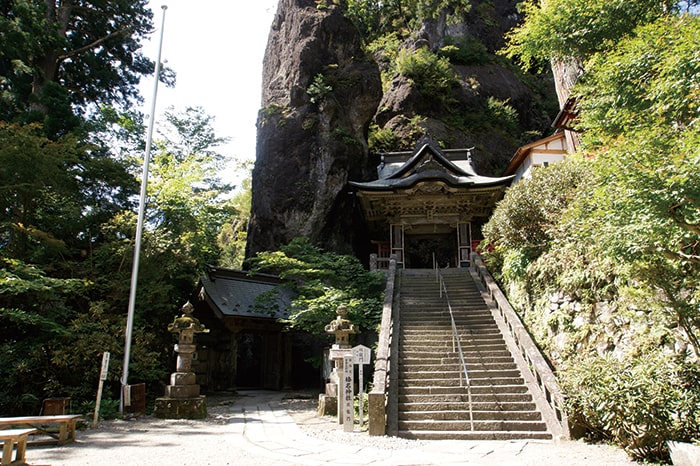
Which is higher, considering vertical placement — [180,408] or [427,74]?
[427,74]

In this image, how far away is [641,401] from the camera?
566 centimetres

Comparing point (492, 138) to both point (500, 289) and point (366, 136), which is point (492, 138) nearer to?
point (366, 136)

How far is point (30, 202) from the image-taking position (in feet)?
37.6

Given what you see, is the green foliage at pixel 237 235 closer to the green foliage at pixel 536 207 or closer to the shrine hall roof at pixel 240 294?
the shrine hall roof at pixel 240 294

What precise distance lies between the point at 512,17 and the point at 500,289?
30.9 m

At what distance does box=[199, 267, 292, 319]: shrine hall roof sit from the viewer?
14062 mm

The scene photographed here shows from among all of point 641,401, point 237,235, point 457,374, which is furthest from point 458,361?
point 237,235

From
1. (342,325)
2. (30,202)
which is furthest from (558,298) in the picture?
(30,202)

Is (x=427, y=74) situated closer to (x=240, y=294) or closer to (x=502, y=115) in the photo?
(x=502, y=115)

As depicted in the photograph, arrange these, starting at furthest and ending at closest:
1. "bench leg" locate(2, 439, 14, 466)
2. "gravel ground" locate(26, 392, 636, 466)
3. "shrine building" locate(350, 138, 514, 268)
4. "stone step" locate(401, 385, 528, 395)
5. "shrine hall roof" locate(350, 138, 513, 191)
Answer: "shrine building" locate(350, 138, 514, 268)
"shrine hall roof" locate(350, 138, 513, 191)
"stone step" locate(401, 385, 528, 395)
"gravel ground" locate(26, 392, 636, 466)
"bench leg" locate(2, 439, 14, 466)

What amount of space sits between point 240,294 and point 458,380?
9132mm

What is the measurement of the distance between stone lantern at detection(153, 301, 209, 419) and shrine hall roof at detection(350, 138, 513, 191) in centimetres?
921

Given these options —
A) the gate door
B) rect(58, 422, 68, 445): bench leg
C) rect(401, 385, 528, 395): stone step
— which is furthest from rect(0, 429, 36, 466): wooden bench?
the gate door

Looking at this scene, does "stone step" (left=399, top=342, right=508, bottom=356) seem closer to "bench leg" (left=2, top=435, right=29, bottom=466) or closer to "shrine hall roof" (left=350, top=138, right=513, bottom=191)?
"bench leg" (left=2, top=435, right=29, bottom=466)
